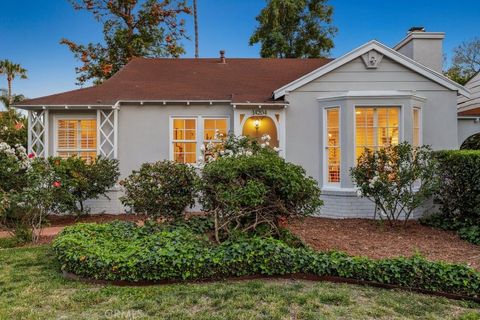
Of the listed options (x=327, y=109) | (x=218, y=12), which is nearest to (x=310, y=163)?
(x=327, y=109)

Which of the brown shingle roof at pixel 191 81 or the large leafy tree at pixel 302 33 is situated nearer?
the brown shingle roof at pixel 191 81

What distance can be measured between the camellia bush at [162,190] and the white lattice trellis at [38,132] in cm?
477

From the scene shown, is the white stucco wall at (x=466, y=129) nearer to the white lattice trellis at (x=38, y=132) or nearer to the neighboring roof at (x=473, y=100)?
the neighboring roof at (x=473, y=100)

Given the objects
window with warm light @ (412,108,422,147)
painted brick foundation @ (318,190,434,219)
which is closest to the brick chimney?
window with warm light @ (412,108,422,147)

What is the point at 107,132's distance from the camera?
9.62m

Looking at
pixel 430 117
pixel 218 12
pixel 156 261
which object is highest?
pixel 218 12

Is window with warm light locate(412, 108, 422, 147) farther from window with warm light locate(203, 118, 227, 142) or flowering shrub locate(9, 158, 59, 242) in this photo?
flowering shrub locate(9, 158, 59, 242)

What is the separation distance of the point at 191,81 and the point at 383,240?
7.70 m

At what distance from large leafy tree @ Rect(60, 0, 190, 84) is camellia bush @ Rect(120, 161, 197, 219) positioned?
1342cm

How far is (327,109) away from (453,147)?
3700 mm

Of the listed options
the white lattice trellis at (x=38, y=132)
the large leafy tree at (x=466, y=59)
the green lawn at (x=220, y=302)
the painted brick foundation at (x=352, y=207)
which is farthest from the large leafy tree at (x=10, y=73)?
the large leafy tree at (x=466, y=59)

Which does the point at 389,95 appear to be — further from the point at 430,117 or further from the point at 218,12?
the point at 218,12

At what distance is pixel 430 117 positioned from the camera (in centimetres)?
916

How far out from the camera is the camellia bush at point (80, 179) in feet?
25.3
